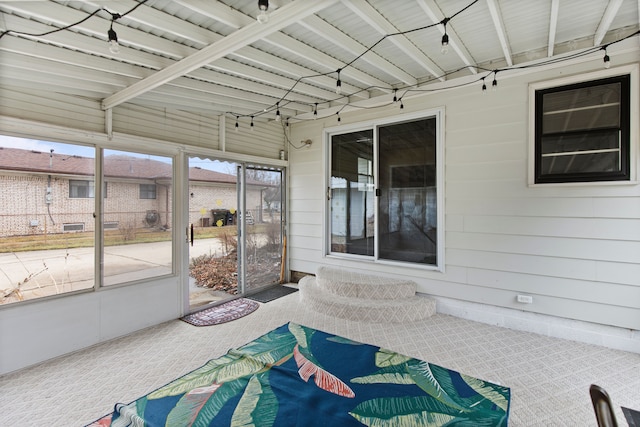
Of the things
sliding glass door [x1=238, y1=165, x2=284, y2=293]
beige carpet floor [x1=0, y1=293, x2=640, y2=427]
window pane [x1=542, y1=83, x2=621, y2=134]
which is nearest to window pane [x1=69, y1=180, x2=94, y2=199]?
beige carpet floor [x1=0, y1=293, x2=640, y2=427]

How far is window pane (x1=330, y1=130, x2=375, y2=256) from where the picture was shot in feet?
15.6

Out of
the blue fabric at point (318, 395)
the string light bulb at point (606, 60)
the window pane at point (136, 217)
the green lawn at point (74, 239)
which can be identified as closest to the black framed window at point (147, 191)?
the window pane at point (136, 217)

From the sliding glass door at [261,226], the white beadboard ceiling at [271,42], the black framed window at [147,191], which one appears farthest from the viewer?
the sliding glass door at [261,226]

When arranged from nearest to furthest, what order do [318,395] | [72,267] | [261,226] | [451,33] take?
[318,395] → [451,33] → [72,267] → [261,226]

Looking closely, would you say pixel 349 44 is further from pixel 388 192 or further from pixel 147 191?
pixel 147 191

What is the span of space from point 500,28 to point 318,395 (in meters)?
3.42

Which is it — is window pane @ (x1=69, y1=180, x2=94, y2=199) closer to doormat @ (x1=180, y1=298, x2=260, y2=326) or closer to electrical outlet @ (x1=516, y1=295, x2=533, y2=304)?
doormat @ (x1=180, y1=298, x2=260, y2=326)

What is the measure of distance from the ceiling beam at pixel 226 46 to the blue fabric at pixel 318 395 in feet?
8.48

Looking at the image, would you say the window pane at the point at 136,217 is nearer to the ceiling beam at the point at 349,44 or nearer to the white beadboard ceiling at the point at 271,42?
the white beadboard ceiling at the point at 271,42

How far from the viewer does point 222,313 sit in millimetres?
4152

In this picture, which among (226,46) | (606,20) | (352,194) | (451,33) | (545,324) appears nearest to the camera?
(226,46)

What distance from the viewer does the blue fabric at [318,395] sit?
1.81 m

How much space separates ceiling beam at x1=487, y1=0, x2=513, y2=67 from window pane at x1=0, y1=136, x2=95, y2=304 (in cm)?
412

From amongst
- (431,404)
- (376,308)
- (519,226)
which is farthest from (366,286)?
(431,404)
